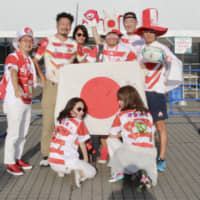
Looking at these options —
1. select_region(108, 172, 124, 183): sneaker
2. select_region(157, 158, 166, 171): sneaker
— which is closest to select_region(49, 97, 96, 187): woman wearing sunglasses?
select_region(108, 172, 124, 183): sneaker

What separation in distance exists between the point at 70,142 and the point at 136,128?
0.80 meters

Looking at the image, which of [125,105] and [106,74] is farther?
[106,74]

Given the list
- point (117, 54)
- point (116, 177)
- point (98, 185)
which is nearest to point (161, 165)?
point (116, 177)

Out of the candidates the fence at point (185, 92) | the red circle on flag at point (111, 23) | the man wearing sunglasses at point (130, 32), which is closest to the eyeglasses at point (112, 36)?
the red circle on flag at point (111, 23)

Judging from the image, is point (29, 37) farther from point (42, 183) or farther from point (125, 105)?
point (42, 183)

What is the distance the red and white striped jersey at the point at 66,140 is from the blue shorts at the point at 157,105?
3.20 feet

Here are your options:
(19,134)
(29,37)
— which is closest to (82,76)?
(29,37)

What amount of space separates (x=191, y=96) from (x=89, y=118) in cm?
1090

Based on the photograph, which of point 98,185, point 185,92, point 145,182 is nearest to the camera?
point 145,182

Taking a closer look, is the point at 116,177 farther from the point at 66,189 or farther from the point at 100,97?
the point at 100,97

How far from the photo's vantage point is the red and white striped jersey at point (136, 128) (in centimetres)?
358

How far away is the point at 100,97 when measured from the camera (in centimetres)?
405

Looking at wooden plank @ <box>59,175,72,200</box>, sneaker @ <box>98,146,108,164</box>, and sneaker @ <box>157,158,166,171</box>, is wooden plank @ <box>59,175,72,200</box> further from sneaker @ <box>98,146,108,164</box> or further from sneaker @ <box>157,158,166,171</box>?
sneaker @ <box>157,158,166,171</box>

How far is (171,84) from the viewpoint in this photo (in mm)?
4340
